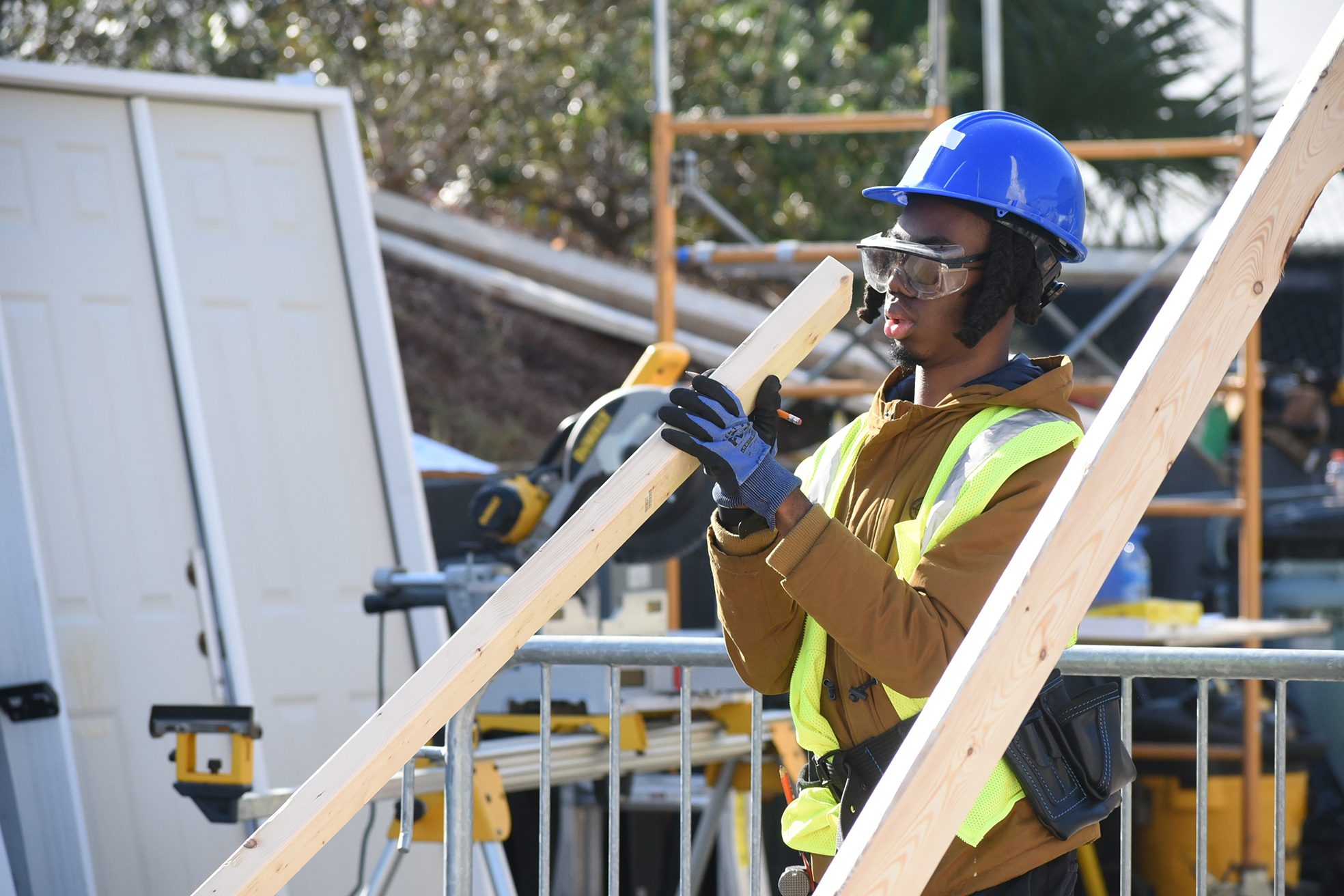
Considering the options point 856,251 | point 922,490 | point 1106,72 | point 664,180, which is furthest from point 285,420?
point 1106,72

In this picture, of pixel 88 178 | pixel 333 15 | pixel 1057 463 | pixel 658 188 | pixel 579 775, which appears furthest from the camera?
pixel 333 15

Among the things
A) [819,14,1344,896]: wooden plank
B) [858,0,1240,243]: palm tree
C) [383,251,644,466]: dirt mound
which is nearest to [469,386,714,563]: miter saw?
[819,14,1344,896]: wooden plank

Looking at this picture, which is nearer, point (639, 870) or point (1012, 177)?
point (1012, 177)

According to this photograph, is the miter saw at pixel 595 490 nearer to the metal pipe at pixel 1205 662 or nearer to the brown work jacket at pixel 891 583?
the metal pipe at pixel 1205 662

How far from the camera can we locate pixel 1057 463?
1.73 metres

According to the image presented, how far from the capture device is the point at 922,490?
181 centimetres

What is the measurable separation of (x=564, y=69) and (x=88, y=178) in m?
5.00

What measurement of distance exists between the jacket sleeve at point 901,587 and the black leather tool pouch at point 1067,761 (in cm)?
20

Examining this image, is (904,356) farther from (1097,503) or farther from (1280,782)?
(1280,782)

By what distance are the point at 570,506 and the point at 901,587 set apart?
6.24 ft

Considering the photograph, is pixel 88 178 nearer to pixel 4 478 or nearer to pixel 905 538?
pixel 4 478

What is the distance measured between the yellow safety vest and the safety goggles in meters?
0.18

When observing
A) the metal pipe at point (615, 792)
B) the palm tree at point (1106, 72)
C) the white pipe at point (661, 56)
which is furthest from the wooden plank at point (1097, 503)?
the palm tree at point (1106, 72)

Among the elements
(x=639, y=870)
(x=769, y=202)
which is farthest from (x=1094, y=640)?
(x=769, y=202)
